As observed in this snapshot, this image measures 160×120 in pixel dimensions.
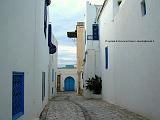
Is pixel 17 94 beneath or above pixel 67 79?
beneath

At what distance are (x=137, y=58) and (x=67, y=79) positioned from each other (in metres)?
37.3

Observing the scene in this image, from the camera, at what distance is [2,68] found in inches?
194

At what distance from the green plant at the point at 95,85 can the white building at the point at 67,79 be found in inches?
868

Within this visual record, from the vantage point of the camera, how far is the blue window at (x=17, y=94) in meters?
6.31

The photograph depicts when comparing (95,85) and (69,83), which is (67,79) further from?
(95,85)

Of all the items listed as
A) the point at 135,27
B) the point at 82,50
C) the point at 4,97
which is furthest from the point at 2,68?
the point at 82,50

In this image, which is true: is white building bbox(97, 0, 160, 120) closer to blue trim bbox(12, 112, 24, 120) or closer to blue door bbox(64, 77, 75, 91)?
blue trim bbox(12, 112, 24, 120)

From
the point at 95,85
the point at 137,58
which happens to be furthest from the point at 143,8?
the point at 95,85

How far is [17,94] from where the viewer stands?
22.3 feet

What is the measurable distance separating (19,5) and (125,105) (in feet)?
29.1

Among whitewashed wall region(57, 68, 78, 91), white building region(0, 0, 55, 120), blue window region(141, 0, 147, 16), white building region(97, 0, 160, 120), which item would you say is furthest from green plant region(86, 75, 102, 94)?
whitewashed wall region(57, 68, 78, 91)

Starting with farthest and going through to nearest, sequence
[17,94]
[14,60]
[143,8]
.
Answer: [143,8], [17,94], [14,60]

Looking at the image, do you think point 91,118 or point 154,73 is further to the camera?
point 91,118

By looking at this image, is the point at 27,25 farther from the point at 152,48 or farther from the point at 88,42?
the point at 88,42
